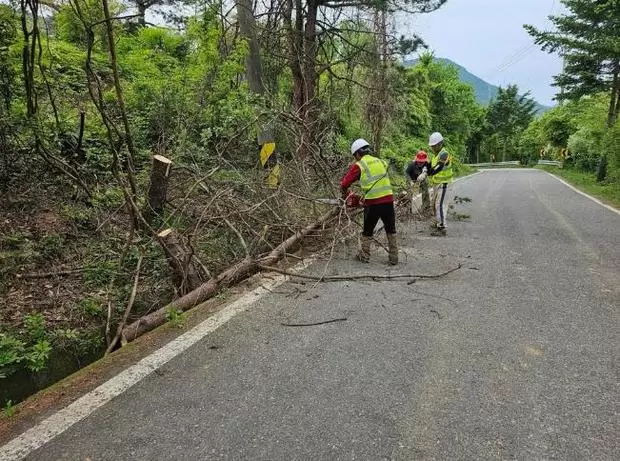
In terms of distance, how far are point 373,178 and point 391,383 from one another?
11.5 ft

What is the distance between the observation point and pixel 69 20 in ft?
25.9

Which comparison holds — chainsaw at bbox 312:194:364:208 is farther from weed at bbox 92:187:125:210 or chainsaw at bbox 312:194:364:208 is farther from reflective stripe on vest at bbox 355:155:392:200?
weed at bbox 92:187:125:210

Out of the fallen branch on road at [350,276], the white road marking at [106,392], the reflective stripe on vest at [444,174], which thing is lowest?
the fallen branch on road at [350,276]

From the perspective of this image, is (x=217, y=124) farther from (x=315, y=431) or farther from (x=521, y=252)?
(x=315, y=431)

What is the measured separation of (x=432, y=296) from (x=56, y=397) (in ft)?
11.0

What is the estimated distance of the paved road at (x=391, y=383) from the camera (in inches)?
91.1

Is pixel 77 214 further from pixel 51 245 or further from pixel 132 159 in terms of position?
pixel 132 159

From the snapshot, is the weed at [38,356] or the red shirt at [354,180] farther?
the red shirt at [354,180]

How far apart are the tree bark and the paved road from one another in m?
0.57

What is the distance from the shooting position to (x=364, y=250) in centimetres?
610

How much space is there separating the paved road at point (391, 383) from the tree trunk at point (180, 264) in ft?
2.89

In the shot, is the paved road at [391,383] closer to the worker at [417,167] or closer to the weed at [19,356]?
the weed at [19,356]

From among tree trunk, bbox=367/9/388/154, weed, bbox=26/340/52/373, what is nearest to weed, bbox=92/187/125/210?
weed, bbox=26/340/52/373

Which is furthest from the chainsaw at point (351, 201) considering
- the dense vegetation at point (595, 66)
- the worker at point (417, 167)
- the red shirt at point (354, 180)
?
the dense vegetation at point (595, 66)
